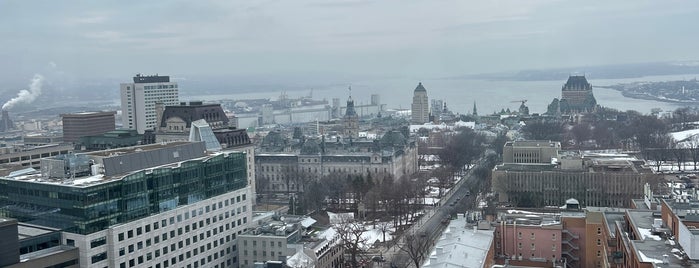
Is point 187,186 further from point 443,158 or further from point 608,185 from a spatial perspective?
point 443,158

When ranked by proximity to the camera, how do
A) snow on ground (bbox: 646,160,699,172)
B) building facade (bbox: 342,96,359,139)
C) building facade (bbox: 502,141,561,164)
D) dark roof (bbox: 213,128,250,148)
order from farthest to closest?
building facade (bbox: 342,96,359,139), snow on ground (bbox: 646,160,699,172), building facade (bbox: 502,141,561,164), dark roof (bbox: 213,128,250,148)

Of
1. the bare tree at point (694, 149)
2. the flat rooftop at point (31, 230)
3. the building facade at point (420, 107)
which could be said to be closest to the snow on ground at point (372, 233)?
the flat rooftop at point (31, 230)

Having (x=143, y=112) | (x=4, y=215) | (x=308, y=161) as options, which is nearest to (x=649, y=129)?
(x=308, y=161)

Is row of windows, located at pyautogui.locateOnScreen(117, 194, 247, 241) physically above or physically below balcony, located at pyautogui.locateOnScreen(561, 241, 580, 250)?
above

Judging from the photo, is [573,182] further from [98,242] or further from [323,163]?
[98,242]

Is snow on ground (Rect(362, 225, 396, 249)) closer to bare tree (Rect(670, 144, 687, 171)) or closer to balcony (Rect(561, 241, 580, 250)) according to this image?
balcony (Rect(561, 241, 580, 250))

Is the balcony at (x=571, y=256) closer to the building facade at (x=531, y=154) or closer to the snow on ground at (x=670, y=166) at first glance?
the building facade at (x=531, y=154)

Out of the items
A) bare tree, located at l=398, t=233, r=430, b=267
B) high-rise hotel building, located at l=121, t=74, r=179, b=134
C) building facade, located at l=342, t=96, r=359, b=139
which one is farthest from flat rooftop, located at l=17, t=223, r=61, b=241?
building facade, located at l=342, t=96, r=359, b=139
